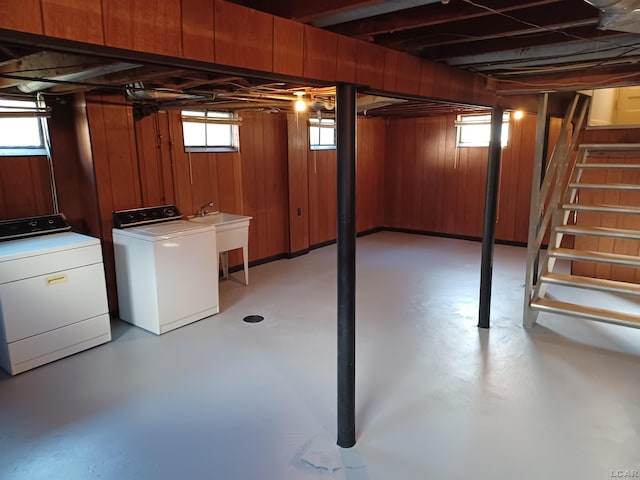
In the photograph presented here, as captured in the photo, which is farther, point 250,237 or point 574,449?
point 250,237

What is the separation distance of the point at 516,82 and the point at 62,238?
3643 millimetres

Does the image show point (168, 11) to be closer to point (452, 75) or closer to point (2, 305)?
point (452, 75)

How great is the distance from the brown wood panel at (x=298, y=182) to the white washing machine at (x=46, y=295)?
2.98 meters

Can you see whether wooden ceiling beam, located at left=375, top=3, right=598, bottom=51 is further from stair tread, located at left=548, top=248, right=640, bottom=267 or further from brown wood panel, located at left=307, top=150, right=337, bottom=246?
brown wood panel, located at left=307, top=150, right=337, bottom=246

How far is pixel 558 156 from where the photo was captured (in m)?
3.87

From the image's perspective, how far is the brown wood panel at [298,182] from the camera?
231 inches

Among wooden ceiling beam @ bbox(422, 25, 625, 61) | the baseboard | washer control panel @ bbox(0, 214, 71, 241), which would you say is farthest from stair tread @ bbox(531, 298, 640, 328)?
washer control panel @ bbox(0, 214, 71, 241)

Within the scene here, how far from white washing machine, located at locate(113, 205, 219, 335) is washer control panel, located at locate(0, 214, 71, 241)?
426 millimetres

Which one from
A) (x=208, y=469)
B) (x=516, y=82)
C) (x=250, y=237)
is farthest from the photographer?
(x=250, y=237)

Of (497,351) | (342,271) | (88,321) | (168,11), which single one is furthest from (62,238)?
(497,351)

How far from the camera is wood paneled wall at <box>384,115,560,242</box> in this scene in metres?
6.59

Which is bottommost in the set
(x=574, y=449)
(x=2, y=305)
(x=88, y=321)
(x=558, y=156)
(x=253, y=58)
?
(x=574, y=449)

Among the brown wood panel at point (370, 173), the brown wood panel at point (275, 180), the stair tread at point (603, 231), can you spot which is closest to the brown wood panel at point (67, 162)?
the brown wood panel at point (275, 180)

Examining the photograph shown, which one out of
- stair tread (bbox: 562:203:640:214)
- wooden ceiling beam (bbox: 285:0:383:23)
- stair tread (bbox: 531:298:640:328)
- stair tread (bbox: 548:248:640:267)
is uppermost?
wooden ceiling beam (bbox: 285:0:383:23)
